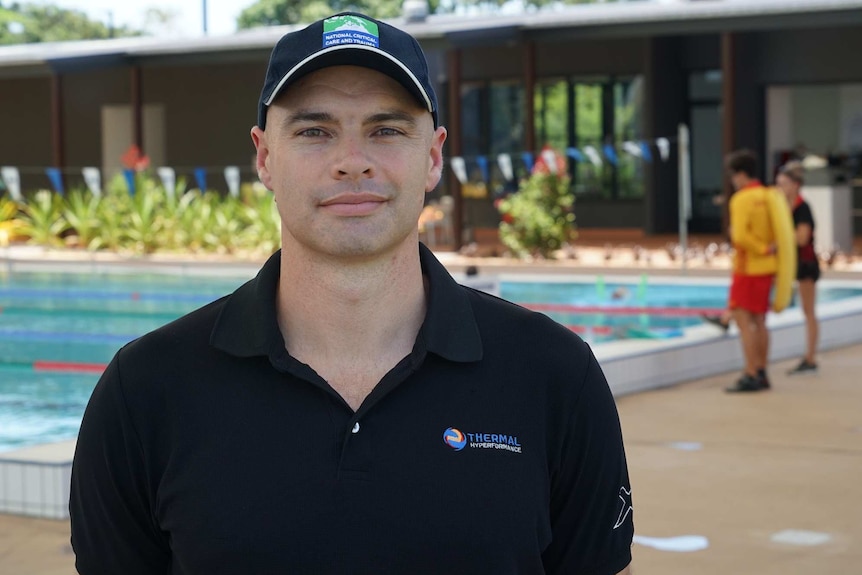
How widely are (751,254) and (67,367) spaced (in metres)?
5.41

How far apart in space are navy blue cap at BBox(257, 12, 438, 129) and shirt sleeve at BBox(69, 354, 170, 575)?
499 mm

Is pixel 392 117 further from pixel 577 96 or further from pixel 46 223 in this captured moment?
pixel 577 96

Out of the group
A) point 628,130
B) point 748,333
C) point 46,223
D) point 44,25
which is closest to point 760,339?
point 748,333

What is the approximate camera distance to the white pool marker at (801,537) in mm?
5939

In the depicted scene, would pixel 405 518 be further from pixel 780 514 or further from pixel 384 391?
pixel 780 514

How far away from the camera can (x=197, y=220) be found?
21328 mm

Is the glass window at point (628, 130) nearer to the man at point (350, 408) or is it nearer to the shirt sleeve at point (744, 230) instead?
the shirt sleeve at point (744, 230)

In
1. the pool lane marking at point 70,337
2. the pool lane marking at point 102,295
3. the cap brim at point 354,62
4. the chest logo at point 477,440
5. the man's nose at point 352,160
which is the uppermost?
the cap brim at point 354,62

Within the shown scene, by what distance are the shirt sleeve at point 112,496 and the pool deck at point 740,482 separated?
3543mm

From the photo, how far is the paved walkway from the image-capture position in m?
5.71

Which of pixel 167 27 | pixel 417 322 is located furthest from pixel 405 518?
pixel 167 27

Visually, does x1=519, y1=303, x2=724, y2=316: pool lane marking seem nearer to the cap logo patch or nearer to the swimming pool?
the swimming pool

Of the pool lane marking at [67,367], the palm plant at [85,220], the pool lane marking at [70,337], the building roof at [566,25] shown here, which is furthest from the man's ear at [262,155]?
the palm plant at [85,220]

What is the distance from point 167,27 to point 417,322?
3750 inches
